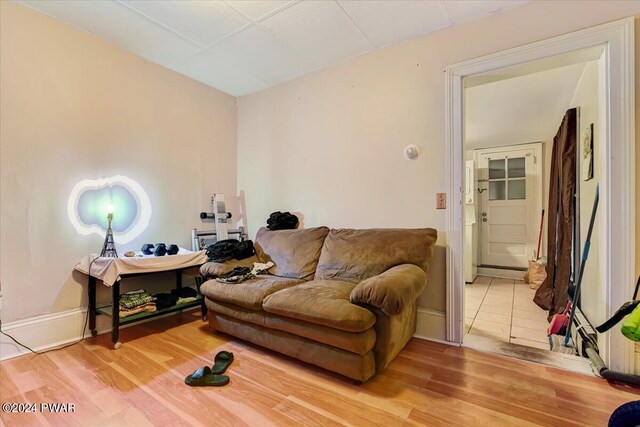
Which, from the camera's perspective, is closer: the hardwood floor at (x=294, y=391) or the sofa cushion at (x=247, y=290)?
the hardwood floor at (x=294, y=391)

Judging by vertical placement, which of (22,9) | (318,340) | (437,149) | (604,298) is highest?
(22,9)

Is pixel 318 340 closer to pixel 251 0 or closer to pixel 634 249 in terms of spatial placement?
pixel 634 249

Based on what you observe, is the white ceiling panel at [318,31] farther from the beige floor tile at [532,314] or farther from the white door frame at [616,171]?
the beige floor tile at [532,314]

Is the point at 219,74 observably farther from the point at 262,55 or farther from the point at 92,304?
the point at 92,304

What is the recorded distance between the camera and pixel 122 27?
91.3 inches

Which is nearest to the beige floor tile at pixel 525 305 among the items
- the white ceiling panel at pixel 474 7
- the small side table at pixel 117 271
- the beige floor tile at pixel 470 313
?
the beige floor tile at pixel 470 313

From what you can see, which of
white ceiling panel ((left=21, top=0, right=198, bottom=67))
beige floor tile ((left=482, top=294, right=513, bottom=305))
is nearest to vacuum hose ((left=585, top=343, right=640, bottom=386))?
beige floor tile ((left=482, top=294, right=513, bottom=305))

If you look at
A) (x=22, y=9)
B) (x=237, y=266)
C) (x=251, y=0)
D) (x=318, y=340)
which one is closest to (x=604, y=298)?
(x=318, y=340)

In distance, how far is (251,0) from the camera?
2018 mm

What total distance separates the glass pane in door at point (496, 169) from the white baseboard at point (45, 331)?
19.2 feet

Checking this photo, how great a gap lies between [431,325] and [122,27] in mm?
3418

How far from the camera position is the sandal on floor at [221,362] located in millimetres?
1823

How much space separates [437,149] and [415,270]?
39.9 inches

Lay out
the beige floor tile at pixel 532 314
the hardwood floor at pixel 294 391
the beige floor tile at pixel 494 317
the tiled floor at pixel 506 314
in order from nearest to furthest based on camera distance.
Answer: the hardwood floor at pixel 294 391 → the tiled floor at pixel 506 314 → the beige floor tile at pixel 494 317 → the beige floor tile at pixel 532 314
